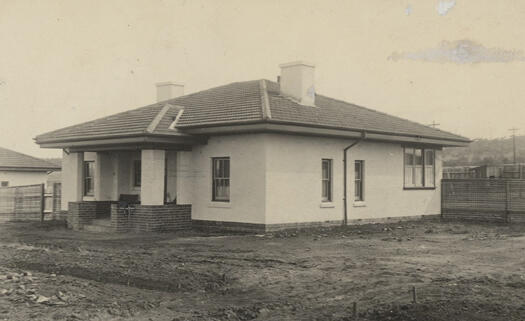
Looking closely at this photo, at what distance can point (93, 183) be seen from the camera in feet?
75.4

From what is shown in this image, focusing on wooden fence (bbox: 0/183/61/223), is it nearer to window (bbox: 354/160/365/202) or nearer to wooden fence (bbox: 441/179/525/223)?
window (bbox: 354/160/365/202)

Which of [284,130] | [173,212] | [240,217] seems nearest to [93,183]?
[173,212]

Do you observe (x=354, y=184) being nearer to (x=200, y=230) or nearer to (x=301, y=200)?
(x=301, y=200)

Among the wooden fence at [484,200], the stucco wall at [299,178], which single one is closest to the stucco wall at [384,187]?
the stucco wall at [299,178]

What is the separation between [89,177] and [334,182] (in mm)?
9341

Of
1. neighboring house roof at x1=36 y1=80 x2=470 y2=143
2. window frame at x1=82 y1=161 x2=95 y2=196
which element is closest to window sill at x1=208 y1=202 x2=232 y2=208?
neighboring house roof at x1=36 y1=80 x2=470 y2=143

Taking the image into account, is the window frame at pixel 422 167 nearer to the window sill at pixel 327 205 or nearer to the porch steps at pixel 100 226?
the window sill at pixel 327 205

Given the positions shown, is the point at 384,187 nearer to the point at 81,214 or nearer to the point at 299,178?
the point at 299,178

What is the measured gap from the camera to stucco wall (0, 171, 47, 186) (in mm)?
32375

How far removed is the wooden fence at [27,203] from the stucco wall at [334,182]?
11225 millimetres

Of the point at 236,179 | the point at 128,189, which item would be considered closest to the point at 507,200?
the point at 236,179

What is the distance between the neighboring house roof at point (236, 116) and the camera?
1892 centimetres

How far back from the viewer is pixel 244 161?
62.0 feet

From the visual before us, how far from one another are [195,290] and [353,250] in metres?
5.60
